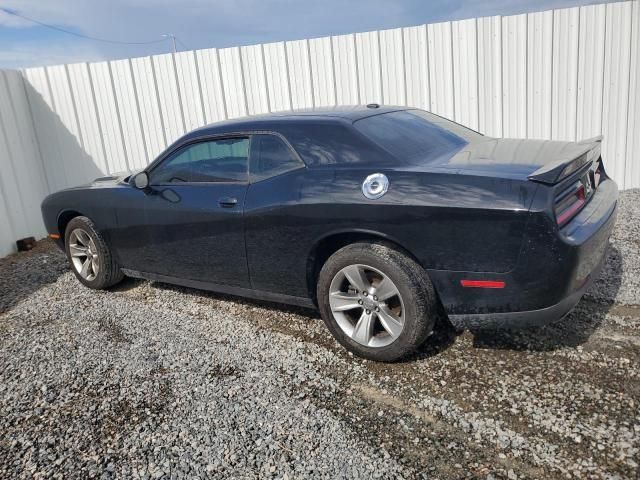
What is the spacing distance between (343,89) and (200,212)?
→ 159 inches

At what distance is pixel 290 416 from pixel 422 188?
1.48 meters

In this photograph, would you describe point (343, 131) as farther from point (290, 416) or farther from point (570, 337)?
point (570, 337)

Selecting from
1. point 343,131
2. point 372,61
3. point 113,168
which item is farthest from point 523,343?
point 113,168

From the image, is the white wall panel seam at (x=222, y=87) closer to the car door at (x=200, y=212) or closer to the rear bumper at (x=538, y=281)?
the car door at (x=200, y=212)

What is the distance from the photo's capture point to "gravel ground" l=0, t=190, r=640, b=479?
229 centimetres

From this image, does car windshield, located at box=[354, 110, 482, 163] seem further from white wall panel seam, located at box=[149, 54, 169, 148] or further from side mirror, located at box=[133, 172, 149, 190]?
white wall panel seam, located at box=[149, 54, 169, 148]

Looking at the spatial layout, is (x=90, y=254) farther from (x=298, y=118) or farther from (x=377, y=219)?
(x=377, y=219)

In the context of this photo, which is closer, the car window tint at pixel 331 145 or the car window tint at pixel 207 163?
the car window tint at pixel 331 145

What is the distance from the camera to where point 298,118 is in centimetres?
353

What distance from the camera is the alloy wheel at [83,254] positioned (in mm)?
4785

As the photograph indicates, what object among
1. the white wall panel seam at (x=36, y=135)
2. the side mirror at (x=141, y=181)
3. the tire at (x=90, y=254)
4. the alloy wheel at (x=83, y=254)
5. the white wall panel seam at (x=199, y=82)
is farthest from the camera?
the white wall panel seam at (x=36, y=135)

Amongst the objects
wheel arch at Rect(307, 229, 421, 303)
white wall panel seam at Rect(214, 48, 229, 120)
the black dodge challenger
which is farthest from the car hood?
white wall panel seam at Rect(214, 48, 229, 120)

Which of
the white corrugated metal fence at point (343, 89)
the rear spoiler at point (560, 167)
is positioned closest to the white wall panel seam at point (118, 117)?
the white corrugated metal fence at point (343, 89)

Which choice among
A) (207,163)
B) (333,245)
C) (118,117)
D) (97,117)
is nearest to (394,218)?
(333,245)
